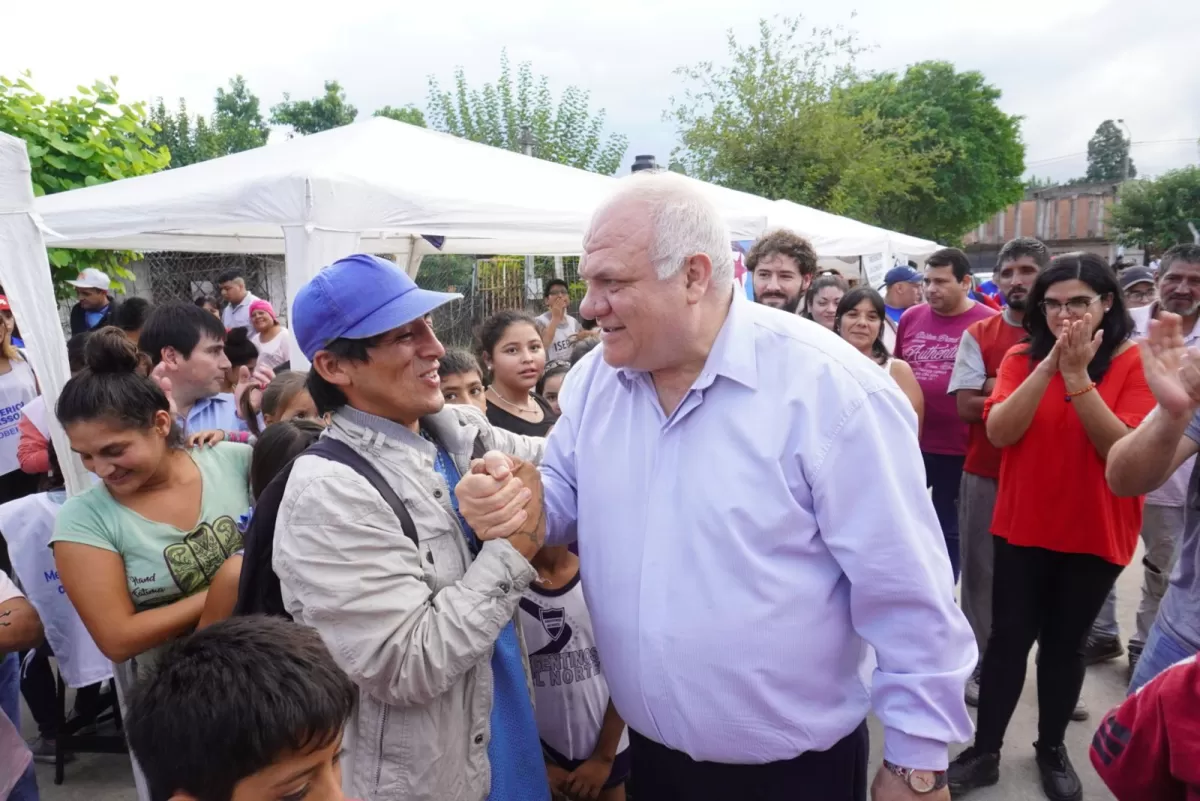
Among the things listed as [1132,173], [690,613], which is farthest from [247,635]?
[1132,173]

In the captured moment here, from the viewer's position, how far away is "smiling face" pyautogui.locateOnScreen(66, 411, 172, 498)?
2148mm

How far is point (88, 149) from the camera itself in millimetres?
5613

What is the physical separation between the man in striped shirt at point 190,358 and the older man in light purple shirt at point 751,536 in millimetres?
2340

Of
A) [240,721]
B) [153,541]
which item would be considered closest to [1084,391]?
[240,721]

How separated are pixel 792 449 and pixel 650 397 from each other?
0.34 m

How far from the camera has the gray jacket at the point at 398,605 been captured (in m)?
1.47

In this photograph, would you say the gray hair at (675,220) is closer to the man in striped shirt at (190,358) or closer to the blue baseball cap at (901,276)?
the man in striped shirt at (190,358)

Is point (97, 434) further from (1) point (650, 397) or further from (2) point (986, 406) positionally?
(2) point (986, 406)

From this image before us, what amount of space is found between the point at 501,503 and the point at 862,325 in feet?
8.56

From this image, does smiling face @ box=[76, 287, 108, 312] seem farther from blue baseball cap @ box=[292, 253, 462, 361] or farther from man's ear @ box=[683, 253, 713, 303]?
man's ear @ box=[683, 253, 713, 303]

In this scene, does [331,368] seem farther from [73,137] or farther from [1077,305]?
[73,137]

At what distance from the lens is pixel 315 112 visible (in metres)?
40.9

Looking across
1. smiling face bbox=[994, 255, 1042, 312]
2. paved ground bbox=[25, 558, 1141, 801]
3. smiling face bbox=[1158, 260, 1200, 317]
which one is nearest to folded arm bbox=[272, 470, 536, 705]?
paved ground bbox=[25, 558, 1141, 801]

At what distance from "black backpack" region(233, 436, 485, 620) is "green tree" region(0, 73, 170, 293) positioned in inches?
196
